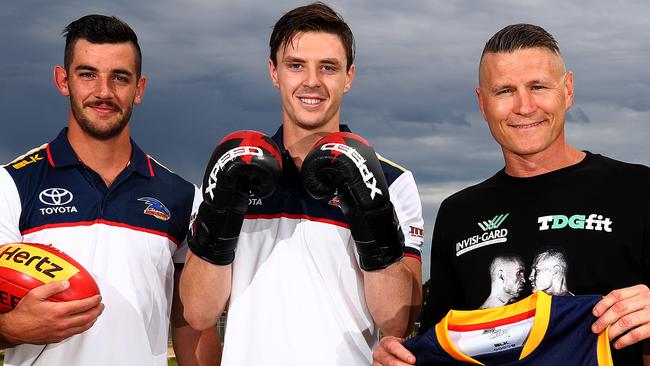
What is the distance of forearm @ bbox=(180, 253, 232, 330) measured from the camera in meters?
4.08

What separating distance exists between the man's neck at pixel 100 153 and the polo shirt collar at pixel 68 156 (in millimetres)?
46

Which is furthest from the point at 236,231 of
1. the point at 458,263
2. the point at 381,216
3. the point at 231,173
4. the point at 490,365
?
the point at 490,365

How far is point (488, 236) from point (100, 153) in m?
2.48

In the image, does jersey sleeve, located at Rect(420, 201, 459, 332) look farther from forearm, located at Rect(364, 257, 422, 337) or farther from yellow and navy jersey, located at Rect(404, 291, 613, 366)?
yellow and navy jersey, located at Rect(404, 291, 613, 366)

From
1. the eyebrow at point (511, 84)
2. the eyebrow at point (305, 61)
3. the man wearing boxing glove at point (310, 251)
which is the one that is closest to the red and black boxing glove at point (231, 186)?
the man wearing boxing glove at point (310, 251)

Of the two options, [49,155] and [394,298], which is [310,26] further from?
[49,155]

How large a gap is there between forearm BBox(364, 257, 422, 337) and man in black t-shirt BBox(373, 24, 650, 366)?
0.10 meters

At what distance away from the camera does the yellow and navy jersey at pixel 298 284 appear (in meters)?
4.14

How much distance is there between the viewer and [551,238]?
377cm

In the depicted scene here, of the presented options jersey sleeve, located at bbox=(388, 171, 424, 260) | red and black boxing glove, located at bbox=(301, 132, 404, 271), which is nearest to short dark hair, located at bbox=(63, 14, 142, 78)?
red and black boxing glove, located at bbox=(301, 132, 404, 271)

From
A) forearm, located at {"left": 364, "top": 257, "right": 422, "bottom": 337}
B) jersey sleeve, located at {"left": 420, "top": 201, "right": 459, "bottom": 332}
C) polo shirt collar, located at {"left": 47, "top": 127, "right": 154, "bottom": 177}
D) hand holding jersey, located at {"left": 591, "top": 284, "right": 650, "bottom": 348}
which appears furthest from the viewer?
polo shirt collar, located at {"left": 47, "top": 127, "right": 154, "bottom": 177}

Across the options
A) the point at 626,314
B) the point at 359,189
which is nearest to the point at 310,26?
the point at 359,189

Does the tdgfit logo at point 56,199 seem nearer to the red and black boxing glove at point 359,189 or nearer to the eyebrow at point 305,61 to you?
the eyebrow at point 305,61

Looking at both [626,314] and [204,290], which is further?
[204,290]
